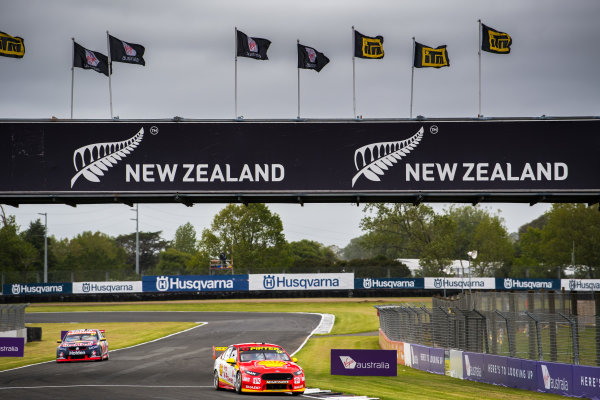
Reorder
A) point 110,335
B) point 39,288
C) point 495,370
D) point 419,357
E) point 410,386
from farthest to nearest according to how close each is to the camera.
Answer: point 39,288 < point 110,335 < point 419,357 < point 495,370 < point 410,386

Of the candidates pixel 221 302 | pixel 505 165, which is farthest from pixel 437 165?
pixel 221 302

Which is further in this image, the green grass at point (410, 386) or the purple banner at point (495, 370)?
the purple banner at point (495, 370)

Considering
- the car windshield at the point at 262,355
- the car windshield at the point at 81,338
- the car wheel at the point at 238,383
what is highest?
the car windshield at the point at 262,355

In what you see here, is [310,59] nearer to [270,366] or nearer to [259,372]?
[270,366]

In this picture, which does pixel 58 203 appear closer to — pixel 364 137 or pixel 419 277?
pixel 364 137

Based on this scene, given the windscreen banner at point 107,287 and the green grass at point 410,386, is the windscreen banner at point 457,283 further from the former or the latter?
the green grass at point 410,386

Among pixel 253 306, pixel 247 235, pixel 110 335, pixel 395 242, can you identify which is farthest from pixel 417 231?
pixel 110 335

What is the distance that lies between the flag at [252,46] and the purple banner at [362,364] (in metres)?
9.64

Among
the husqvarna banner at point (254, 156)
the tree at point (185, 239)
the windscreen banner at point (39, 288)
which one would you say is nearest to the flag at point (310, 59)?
the husqvarna banner at point (254, 156)

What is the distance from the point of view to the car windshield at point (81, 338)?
108ft

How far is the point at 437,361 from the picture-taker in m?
26.8

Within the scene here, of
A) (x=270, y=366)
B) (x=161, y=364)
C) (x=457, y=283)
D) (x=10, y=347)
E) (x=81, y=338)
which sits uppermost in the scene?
(x=270, y=366)

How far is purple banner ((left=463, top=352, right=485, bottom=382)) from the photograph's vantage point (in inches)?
939

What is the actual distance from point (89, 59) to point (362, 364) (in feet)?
42.7
